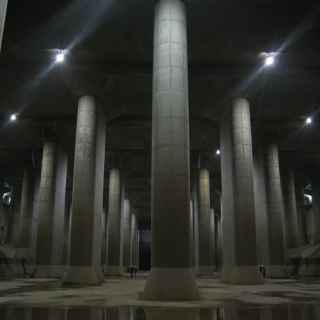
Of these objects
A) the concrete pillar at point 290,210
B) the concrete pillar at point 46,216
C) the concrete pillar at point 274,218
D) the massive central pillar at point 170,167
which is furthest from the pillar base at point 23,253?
the concrete pillar at point 290,210

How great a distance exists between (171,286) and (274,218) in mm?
21236

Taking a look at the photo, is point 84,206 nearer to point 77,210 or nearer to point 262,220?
point 77,210

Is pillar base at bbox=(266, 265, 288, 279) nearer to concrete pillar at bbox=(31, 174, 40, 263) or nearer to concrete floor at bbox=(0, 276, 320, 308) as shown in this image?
concrete floor at bbox=(0, 276, 320, 308)

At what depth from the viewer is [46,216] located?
97.0ft

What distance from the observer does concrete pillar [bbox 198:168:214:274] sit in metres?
38.0

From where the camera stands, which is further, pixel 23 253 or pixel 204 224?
pixel 204 224

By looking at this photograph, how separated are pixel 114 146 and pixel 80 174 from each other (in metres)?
15.1

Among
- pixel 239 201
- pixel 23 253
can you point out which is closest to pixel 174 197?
pixel 239 201

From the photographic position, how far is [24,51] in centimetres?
1969

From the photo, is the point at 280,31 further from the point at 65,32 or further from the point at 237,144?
the point at 65,32

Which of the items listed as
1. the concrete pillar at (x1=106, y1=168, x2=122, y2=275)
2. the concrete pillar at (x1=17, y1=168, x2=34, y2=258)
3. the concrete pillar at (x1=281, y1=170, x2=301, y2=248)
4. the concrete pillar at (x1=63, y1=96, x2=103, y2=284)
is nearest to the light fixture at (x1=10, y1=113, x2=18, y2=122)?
the concrete pillar at (x1=63, y1=96, x2=103, y2=284)

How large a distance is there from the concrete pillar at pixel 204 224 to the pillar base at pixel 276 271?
9038 millimetres

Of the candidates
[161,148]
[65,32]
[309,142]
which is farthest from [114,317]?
[309,142]

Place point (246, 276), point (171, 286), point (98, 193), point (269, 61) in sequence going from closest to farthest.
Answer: point (171, 286)
point (269, 61)
point (246, 276)
point (98, 193)
